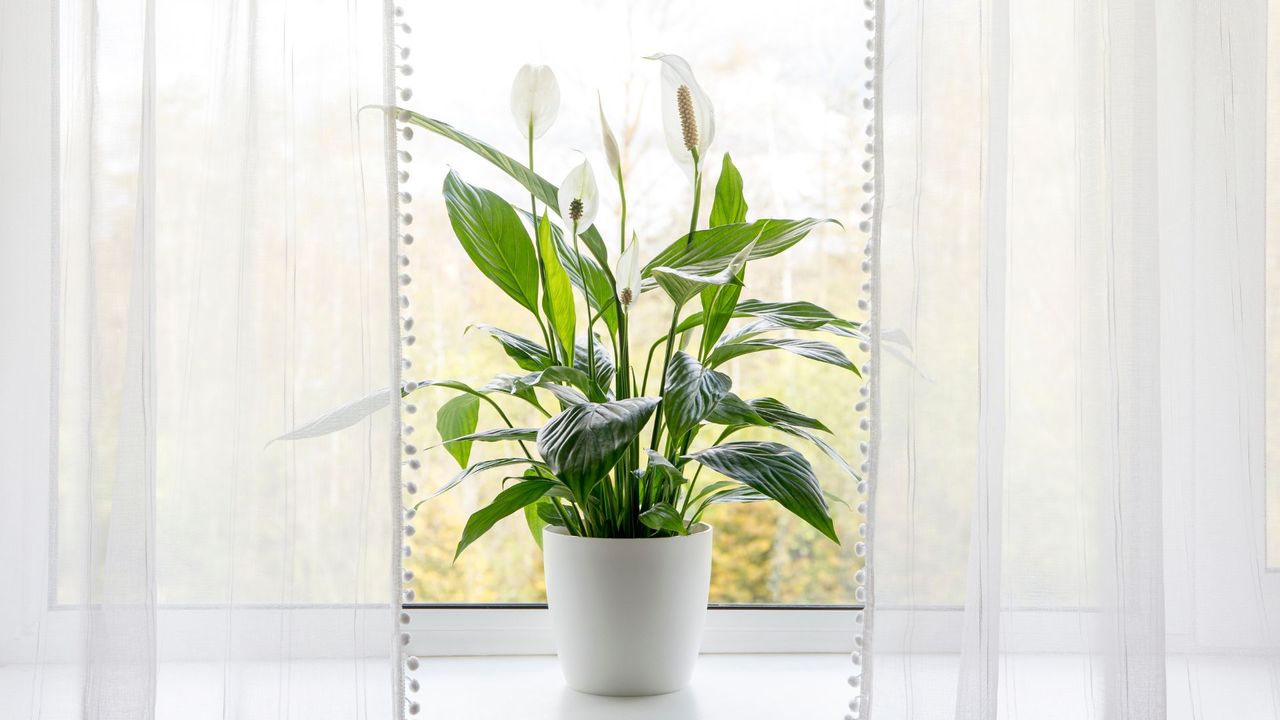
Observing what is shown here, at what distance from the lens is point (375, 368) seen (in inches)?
A: 34.6

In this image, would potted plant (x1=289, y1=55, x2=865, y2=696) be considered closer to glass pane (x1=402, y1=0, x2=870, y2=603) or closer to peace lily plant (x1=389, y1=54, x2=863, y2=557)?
peace lily plant (x1=389, y1=54, x2=863, y2=557)

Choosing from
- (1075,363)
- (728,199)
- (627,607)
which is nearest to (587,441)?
(627,607)

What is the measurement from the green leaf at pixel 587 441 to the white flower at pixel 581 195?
0.69 feet

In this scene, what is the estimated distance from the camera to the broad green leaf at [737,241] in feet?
3.00

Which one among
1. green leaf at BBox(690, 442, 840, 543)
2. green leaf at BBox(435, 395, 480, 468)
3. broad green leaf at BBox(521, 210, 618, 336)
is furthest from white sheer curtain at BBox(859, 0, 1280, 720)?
green leaf at BBox(435, 395, 480, 468)

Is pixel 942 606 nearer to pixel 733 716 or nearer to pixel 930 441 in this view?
pixel 930 441

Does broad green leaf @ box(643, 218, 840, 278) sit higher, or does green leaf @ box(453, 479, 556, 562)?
broad green leaf @ box(643, 218, 840, 278)

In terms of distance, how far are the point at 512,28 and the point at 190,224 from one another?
516 millimetres

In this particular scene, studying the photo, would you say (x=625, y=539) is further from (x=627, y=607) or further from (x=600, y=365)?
(x=600, y=365)

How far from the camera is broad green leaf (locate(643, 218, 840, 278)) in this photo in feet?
3.00

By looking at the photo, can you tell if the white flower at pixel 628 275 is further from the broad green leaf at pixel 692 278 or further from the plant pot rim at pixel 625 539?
the plant pot rim at pixel 625 539

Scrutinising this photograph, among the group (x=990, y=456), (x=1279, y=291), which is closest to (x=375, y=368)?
(x=990, y=456)

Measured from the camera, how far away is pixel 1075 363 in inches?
35.0

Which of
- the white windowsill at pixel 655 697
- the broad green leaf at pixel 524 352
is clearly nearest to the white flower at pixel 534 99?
the broad green leaf at pixel 524 352
